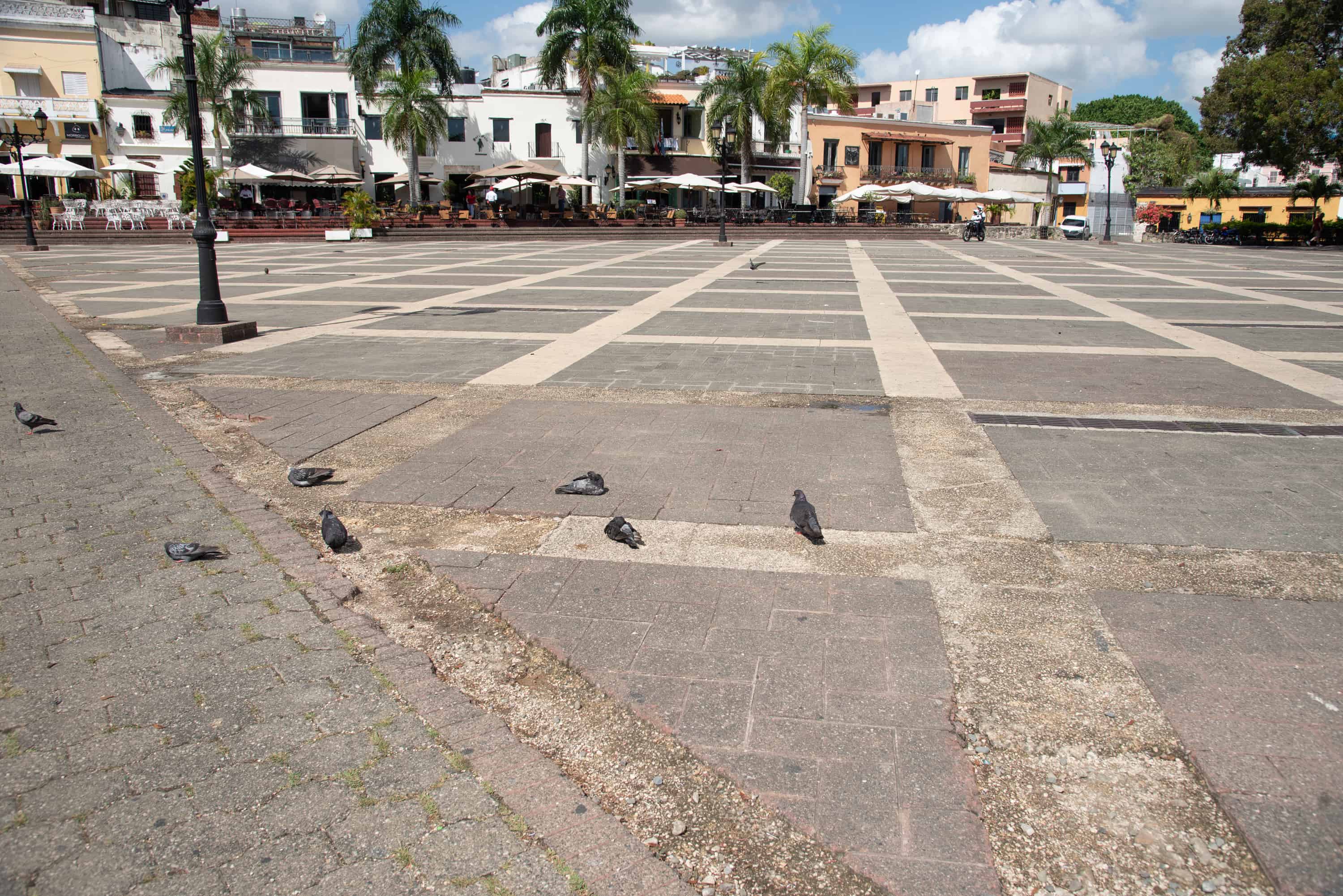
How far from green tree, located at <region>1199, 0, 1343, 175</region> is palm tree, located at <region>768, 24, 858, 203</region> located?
19362mm

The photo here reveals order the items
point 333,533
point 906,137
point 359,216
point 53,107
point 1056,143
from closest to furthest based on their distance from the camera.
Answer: point 333,533
point 359,216
point 53,107
point 906,137
point 1056,143

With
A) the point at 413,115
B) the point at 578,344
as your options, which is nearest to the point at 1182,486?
the point at 578,344

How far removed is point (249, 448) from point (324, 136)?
45.6 m

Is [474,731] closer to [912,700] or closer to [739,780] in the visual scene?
[739,780]

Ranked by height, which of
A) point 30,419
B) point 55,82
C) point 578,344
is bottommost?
point 30,419

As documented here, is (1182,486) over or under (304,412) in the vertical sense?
under

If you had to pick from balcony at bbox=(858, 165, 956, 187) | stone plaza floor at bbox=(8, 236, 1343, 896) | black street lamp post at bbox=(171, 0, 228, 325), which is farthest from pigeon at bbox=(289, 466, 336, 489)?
balcony at bbox=(858, 165, 956, 187)

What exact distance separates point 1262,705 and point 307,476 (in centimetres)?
496

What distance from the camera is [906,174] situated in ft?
193

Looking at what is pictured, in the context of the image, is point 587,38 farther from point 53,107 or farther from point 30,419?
point 30,419

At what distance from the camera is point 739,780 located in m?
2.76

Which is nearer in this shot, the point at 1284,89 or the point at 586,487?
the point at 586,487

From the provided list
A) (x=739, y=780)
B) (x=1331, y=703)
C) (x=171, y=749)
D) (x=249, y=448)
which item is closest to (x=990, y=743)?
(x=739, y=780)

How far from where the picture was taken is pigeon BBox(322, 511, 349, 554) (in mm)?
4438
